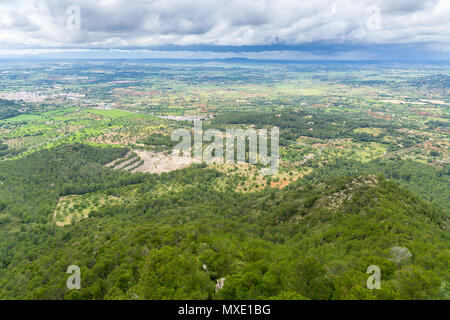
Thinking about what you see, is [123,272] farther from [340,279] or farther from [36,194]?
[36,194]

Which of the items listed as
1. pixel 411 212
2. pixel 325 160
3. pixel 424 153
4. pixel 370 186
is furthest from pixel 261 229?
pixel 424 153

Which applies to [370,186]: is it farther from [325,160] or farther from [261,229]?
[325,160]

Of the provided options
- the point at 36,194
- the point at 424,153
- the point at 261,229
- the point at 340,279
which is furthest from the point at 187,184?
the point at 424,153
